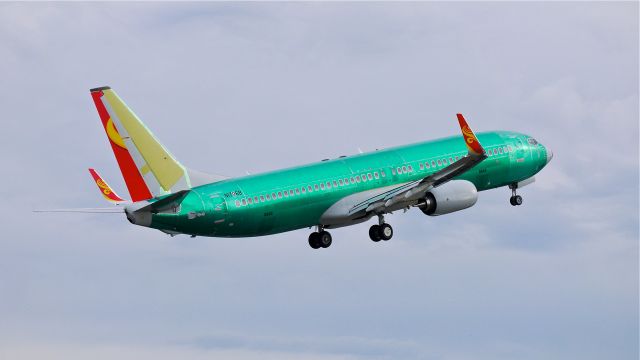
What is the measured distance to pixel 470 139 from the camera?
88.7 m

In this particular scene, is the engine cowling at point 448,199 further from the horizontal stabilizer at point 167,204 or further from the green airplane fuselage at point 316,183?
the horizontal stabilizer at point 167,204

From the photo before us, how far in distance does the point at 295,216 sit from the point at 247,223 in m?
3.64

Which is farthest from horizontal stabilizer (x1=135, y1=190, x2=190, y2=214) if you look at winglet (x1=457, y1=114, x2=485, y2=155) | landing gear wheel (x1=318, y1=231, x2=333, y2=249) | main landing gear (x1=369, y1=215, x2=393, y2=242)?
winglet (x1=457, y1=114, x2=485, y2=155)

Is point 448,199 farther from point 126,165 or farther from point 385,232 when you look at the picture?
point 126,165

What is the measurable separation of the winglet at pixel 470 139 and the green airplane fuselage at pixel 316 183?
8.34 meters

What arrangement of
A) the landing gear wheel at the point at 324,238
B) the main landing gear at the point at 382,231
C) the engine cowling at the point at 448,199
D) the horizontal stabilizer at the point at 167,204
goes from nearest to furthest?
the horizontal stabilizer at the point at 167,204, the engine cowling at the point at 448,199, the main landing gear at the point at 382,231, the landing gear wheel at the point at 324,238

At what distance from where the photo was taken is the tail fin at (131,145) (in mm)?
85250

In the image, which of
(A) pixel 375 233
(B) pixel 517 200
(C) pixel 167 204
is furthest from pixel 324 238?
(B) pixel 517 200

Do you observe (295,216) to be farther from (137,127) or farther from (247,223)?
(137,127)

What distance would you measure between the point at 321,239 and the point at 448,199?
8.84 metres

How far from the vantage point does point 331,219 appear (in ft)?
306

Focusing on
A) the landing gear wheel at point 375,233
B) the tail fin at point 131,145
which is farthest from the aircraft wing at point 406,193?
the tail fin at point 131,145

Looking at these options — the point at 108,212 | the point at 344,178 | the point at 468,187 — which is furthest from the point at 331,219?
the point at 108,212

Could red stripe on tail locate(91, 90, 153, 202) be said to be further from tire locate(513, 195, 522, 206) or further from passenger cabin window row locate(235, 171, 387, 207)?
tire locate(513, 195, 522, 206)
